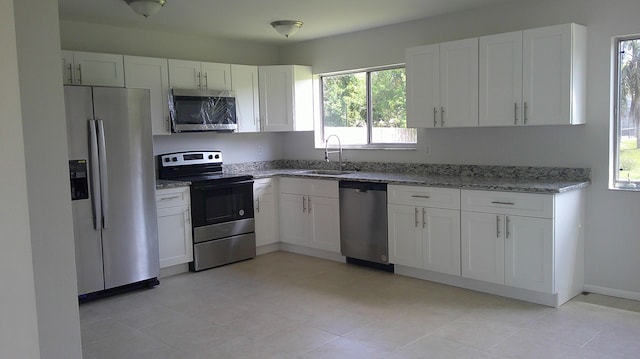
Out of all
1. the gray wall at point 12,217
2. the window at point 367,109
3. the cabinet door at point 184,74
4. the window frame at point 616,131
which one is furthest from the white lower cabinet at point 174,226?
the window frame at point 616,131

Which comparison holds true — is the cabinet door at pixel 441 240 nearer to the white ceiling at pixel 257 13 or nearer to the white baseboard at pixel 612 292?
the white baseboard at pixel 612 292

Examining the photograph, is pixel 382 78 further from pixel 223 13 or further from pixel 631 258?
pixel 631 258

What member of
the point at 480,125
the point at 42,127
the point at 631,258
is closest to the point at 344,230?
the point at 480,125

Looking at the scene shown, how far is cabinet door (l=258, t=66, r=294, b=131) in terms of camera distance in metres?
6.17

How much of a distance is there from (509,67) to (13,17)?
3487 mm

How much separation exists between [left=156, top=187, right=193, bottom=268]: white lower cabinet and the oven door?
0.30 feet

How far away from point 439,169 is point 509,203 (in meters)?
1.19

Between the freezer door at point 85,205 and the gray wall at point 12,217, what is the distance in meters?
2.13

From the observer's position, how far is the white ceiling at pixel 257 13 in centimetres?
446

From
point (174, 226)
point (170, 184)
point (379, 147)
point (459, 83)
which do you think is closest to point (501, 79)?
point (459, 83)

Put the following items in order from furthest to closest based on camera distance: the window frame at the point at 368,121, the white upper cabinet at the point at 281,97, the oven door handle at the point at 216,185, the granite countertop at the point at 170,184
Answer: the white upper cabinet at the point at 281,97 < the window frame at the point at 368,121 < the oven door handle at the point at 216,185 < the granite countertop at the point at 170,184

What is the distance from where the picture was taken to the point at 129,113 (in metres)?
4.54

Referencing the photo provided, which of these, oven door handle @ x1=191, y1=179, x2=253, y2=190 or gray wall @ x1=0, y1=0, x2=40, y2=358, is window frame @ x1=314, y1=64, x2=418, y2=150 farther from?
gray wall @ x1=0, y1=0, x2=40, y2=358

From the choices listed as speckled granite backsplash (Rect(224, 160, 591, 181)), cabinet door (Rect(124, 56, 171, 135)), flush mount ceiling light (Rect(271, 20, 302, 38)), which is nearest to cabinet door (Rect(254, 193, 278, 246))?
speckled granite backsplash (Rect(224, 160, 591, 181))
